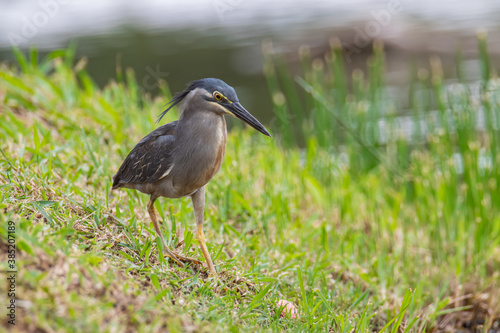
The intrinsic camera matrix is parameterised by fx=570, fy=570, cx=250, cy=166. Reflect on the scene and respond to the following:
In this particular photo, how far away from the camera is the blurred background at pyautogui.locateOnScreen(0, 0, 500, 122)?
50.6 ft

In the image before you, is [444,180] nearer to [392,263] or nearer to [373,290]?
[392,263]

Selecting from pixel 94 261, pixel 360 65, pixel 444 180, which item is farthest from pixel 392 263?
pixel 360 65

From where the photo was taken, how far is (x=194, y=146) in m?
3.26

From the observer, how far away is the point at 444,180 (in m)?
5.30

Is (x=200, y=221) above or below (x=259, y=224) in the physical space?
above

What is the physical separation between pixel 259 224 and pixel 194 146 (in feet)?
5.05

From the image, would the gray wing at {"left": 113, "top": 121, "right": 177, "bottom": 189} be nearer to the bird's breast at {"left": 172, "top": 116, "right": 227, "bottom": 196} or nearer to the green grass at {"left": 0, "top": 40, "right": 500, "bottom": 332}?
the bird's breast at {"left": 172, "top": 116, "right": 227, "bottom": 196}

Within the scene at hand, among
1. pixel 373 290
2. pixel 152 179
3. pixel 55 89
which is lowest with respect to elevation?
pixel 373 290

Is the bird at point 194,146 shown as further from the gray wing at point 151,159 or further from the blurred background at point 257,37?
the blurred background at point 257,37

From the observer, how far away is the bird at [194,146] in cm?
325

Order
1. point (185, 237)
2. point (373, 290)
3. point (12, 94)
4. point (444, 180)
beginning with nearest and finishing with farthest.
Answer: point (185, 237) → point (373, 290) → point (444, 180) → point (12, 94)

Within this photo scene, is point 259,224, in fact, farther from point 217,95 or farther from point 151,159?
point 217,95

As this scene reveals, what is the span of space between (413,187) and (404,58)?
459 inches

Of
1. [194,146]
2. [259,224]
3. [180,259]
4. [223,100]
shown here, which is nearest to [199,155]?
[194,146]
